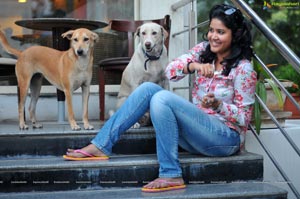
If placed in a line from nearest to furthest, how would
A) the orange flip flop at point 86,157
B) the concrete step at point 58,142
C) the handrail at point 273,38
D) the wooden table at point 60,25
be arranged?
1. the handrail at point 273,38
2. the orange flip flop at point 86,157
3. the concrete step at point 58,142
4. the wooden table at point 60,25

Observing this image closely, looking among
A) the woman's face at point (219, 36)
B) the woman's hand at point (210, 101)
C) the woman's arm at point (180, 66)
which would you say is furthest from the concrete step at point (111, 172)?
the woman's face at point (219, 36)

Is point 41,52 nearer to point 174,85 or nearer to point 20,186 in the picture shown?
point 20,186

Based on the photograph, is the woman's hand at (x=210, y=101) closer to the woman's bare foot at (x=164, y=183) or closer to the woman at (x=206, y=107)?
the woman at (x=206, y=107)

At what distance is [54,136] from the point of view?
335cm

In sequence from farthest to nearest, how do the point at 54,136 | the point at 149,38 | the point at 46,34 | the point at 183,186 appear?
the point at 46,34 → the point at 149,38 → the point at 54,136 → the point at 183,186

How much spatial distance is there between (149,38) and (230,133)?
1160 mm

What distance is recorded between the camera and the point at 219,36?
299 centimetres

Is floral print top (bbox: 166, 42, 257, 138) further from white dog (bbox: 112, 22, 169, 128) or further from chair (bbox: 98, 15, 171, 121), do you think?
chair (bbox: 98, 15, 171, 121)

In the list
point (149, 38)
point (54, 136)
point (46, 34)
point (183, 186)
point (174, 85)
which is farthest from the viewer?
point (46, 34)

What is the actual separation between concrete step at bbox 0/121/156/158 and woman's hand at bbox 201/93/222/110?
0.68 metres

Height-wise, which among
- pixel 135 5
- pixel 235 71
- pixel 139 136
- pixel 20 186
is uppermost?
pixel 135 5

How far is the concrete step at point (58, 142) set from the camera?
3.31 meters

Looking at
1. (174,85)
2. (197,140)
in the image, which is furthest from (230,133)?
(174,85)

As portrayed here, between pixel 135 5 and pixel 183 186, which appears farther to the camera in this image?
pixel 135 5
